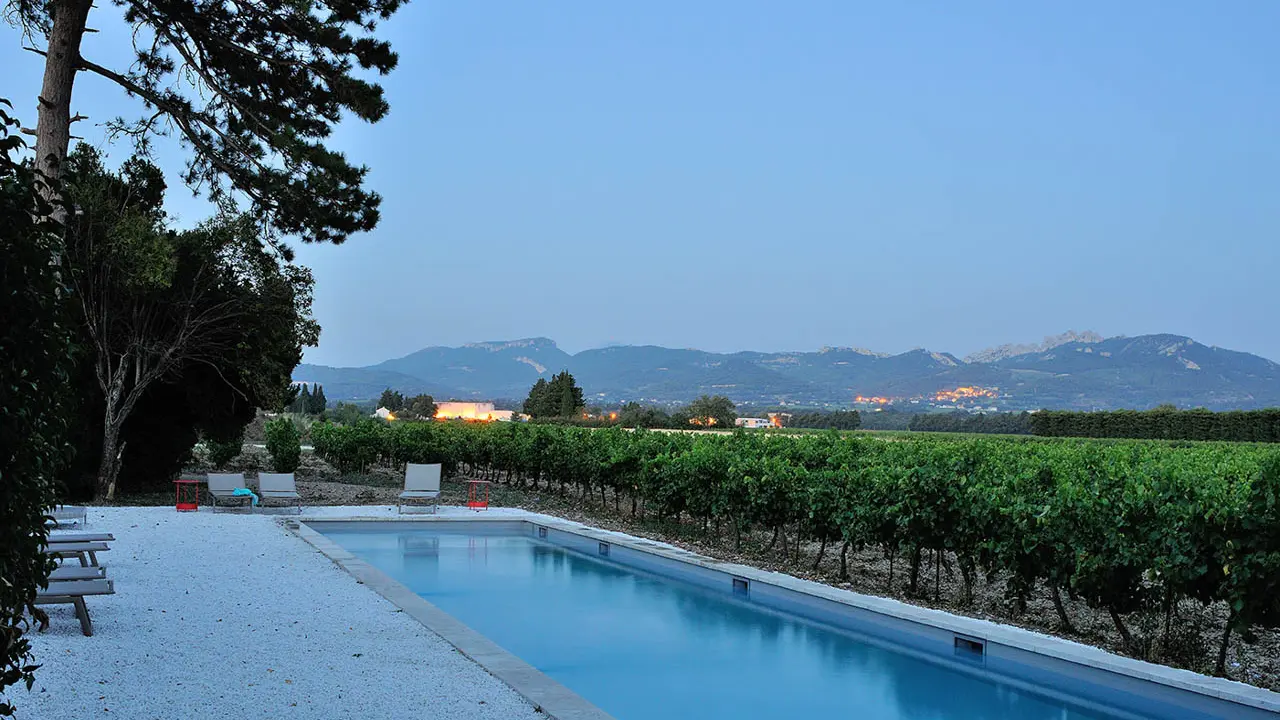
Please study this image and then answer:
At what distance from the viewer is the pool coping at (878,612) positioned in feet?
18.0

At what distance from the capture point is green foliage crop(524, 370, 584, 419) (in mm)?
63875

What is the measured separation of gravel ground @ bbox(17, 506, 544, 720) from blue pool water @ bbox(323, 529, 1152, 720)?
4.17 ft

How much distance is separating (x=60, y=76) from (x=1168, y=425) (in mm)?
40130

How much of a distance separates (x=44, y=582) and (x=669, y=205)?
82652mm

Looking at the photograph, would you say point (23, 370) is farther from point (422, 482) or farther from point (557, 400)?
point (557, 400)

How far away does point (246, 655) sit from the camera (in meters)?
6.05

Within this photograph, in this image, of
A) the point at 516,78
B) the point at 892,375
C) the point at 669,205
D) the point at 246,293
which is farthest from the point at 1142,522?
the point at 892,375

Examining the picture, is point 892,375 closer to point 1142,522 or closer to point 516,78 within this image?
point 516,78

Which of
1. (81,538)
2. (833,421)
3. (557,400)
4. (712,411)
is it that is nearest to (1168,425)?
(833,421)

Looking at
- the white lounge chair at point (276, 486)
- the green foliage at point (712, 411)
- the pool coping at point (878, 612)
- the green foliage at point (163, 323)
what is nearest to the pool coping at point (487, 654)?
the pool coping at point (878, 612)

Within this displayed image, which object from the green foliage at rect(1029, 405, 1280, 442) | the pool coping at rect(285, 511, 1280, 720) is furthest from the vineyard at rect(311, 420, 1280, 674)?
the green foliage at rect(1029, 405, 1280, 442)

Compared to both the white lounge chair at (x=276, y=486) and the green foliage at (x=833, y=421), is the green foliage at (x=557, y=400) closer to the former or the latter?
the green foliage at (x=833, y=421)

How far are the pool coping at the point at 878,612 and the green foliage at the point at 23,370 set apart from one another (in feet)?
9.06

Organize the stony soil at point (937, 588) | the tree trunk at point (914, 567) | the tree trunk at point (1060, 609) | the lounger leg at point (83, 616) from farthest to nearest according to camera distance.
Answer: the tree trunk at point (914, 567)
the tree trunk at point (1060, 609)
the stony soil at point (937, 588)
the lounger leg at point (83, 616)
